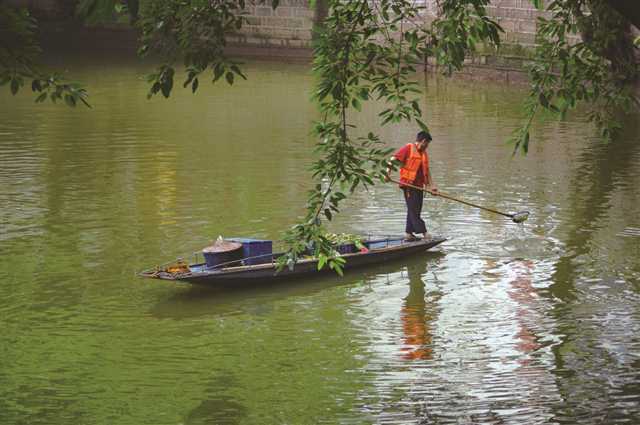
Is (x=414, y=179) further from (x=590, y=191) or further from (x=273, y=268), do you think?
(x=590, y=191)

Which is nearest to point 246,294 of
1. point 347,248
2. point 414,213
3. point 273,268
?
point 273,268

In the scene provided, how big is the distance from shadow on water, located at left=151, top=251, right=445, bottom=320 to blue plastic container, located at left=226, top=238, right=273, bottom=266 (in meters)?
0.27

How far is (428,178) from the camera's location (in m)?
15.4

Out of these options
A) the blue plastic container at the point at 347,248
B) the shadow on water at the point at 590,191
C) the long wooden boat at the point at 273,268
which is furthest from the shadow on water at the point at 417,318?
the shadow on water at the point at 590,191

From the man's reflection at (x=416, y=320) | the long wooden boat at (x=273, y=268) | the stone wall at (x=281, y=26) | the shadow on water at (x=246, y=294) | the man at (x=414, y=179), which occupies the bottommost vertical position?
the man's reflection at (x=416, y=320)

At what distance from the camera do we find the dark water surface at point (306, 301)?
10250mm

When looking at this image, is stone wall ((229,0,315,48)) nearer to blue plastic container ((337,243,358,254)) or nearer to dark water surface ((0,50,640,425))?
dark water surface ((0,50,640,425))

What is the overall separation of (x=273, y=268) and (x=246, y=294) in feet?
1.39

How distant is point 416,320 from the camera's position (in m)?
12.6

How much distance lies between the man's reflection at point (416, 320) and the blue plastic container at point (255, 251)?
1672 mm

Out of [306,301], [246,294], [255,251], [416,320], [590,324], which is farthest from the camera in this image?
[255,251]

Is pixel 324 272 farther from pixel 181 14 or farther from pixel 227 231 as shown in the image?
pixel 181 14

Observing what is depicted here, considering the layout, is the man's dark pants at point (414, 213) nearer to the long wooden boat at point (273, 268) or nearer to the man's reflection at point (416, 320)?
the long wooden boat at point (273, 268)

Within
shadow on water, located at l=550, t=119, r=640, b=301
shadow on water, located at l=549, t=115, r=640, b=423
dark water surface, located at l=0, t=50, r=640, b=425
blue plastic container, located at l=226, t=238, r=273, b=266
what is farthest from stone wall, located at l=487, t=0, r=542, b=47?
blue plastic container, located at l=226, t=238, r=273, b=266
